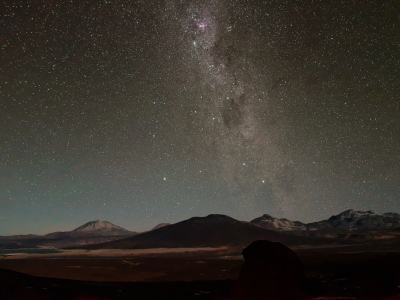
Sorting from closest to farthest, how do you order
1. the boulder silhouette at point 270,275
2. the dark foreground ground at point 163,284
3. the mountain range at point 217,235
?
the boulder silhouette at point 270,275
the dark foreground ground at point 163,284
the mountain range at point 217,235

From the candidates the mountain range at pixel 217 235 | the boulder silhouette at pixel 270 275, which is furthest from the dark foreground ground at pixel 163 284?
the mountain range at pixel 217 235

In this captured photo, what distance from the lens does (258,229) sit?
7175 inches

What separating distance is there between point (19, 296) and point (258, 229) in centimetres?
16743

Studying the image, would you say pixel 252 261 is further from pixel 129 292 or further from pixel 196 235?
pixel 196 235

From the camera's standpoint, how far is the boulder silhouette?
946 inches

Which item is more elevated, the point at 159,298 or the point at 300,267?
the point at 300,267

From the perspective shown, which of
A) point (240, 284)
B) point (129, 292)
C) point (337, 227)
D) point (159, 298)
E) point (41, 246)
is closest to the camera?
point (240, 284)

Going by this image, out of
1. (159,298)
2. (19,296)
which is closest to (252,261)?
(159,298)

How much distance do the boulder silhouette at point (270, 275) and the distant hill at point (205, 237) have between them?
142m

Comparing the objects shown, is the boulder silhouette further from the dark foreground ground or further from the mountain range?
the mountain range

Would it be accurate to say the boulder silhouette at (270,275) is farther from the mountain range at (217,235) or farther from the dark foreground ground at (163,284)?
the mountain range at (217,235)

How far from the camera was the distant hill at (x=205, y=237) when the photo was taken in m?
164

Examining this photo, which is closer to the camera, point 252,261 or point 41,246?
point 252,261

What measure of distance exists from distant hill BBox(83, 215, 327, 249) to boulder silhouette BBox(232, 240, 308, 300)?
142 metres
